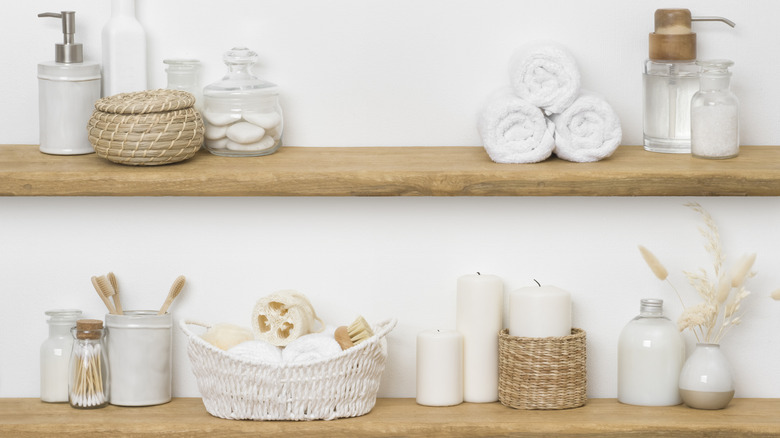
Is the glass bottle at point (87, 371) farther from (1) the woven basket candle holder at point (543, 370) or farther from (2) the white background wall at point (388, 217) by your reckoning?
(1) the woven basket candle holder at point (543, 370)

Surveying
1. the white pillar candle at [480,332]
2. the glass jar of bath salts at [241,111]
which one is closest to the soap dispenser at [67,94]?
the glass jar of bath salts at [241,111]

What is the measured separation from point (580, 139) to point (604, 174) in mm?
78

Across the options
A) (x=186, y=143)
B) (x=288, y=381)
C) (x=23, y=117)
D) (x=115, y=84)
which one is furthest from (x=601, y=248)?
(x=23, y=117)

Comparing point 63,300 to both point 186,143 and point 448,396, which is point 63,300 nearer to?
point 186,143

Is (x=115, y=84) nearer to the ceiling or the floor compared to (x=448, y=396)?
nearer to the ceiling

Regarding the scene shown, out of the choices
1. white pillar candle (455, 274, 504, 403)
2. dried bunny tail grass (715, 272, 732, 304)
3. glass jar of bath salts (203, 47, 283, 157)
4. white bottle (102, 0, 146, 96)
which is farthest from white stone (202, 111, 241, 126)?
dried bunny tail grass (715, 272, 732, 304)

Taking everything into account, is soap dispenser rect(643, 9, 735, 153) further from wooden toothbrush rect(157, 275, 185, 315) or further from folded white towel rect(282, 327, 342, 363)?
wooden toothbrush rect(157, 275, 185, 315)

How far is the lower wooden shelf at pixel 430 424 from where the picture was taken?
4.39 ft

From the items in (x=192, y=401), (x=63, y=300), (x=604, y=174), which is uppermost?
(x=604, y=174)

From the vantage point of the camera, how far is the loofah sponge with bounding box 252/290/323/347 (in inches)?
54.4

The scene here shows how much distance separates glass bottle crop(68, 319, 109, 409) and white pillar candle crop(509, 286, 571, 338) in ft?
1.74

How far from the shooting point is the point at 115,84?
4.77ft

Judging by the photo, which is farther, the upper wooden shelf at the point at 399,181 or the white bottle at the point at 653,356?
the white bottle at the point at 653,356

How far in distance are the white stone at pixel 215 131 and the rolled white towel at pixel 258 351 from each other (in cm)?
27
